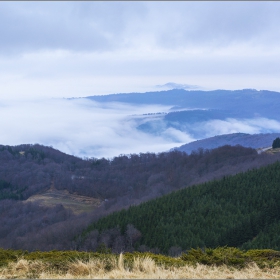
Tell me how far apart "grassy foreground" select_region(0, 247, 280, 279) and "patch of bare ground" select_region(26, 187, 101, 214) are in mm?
55913

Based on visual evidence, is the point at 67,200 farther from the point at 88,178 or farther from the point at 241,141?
the point at 241,141

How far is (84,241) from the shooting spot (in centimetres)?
3375

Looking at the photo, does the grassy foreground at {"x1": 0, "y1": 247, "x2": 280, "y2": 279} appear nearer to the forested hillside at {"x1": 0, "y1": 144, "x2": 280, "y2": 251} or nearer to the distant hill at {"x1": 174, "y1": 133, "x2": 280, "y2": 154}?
the forested hillside at {"x1": 0, "y1": 144, "x2": 280, "y2": 251}

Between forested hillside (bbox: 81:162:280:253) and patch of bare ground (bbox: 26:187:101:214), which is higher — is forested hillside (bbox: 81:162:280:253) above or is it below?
above

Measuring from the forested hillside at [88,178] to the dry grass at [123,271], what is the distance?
34813 millimetres

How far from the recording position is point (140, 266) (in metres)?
8.02

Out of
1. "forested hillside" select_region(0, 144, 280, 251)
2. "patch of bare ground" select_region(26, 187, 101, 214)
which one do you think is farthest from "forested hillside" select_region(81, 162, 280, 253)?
"patch of bare ground" select_region(26, 187, 101, 214)

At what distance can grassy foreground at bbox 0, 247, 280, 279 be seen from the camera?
24.7 feet

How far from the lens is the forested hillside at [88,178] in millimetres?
57000

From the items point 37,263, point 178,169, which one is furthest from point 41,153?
point 37,263

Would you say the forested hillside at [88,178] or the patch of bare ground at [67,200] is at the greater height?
the forested hillside at [88,178]

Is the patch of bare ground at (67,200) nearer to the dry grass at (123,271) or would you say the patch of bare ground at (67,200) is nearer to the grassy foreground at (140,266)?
the grassy foreground at (140,266)

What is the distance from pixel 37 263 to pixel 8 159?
94023 mm

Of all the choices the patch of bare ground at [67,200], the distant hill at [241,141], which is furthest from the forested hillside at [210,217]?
the distant hill at [241,141]
